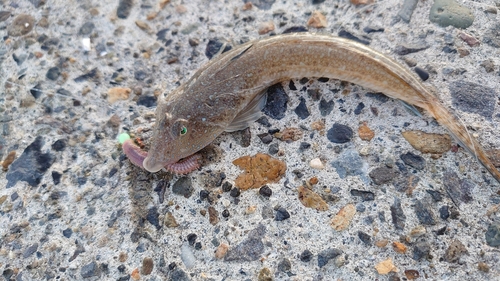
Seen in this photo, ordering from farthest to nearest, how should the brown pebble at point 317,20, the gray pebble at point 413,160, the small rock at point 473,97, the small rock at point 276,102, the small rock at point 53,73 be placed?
the small rock at point 53,73 → the brown pebble at point 317,20 → the small rock at point 276,102 → the small rock at point 473,97 → the gray pebble at point 413,160

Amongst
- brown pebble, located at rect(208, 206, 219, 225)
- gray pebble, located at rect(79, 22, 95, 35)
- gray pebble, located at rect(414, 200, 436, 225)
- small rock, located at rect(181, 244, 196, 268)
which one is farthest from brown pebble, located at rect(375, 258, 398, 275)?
gray pebble, located at rect(79, 22, 95, 35)

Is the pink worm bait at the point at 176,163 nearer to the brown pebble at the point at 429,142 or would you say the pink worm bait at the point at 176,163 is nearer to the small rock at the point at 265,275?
the small rock at the point at 265,275

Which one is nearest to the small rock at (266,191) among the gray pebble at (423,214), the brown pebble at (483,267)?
the gray pebble at (423,214)

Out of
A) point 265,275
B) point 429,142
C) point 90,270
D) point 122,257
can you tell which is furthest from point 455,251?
point 90,270

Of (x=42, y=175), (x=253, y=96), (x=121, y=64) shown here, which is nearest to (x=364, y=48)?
(x=253, y=96)

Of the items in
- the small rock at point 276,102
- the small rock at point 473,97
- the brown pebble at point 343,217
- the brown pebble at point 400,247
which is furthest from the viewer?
the small rock at point 276,102

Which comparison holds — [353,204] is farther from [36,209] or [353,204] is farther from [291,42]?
[36,209]

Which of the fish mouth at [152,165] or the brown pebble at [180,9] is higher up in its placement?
the brown pebble at [180,9]

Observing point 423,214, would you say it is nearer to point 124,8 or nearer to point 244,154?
point 244,154
